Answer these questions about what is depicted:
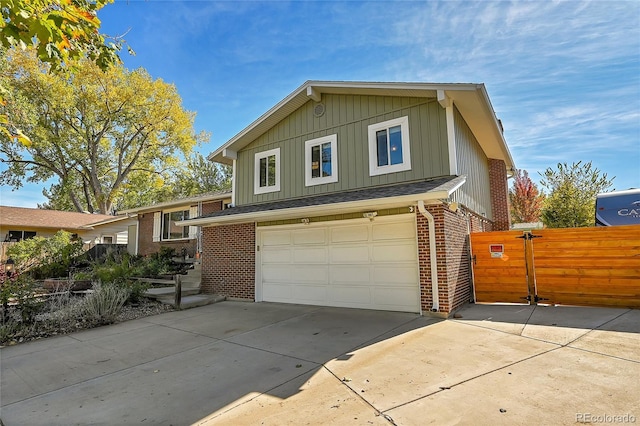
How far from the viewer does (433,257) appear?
708 centimetres

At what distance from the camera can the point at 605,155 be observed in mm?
17094

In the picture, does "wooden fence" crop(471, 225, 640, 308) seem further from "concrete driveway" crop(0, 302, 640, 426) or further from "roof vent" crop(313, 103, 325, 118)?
"roof vent" crop(313, 103, 325, 118)

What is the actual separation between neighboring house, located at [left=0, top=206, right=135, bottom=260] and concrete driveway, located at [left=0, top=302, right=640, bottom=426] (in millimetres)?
18214

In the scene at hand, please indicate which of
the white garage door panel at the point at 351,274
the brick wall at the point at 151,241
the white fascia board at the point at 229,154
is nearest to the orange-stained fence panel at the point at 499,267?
the white garage door panel at the point at 351,274

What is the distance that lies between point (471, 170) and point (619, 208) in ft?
15.7

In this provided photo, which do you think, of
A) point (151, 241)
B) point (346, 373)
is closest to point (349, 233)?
point (346, 373)

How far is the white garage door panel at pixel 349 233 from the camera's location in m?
8.36

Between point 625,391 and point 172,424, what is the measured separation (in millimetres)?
4491

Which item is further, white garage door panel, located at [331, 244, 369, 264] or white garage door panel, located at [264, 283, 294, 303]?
white garage door panel, located at [264, 283, 294, 303]

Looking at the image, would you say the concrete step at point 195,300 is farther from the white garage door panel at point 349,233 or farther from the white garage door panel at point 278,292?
the white garage door panel at point 349,233

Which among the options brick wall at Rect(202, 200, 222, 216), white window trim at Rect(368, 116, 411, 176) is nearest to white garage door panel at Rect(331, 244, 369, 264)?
white window trim at Rect(368, 116, 411, 176)

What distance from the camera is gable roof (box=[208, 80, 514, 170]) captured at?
7.70m

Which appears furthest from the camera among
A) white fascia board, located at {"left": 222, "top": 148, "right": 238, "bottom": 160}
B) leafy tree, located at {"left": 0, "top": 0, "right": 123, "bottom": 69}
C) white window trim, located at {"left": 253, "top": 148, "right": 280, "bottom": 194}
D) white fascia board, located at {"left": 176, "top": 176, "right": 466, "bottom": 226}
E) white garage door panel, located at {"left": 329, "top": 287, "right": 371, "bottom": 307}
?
white fascia board, located at {"left": 222, "top": 148, "right": 238, "bottom": 160}

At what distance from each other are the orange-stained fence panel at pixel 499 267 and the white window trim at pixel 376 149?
2679 mm
